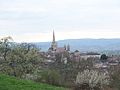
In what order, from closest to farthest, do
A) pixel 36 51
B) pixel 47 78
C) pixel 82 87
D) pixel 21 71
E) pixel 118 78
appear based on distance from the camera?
pixel 82 87
pixel 47 78
pixel 21 71
pixel 118 78
pixel 36 51

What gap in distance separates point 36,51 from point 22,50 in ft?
6.94

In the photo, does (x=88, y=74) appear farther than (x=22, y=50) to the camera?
No

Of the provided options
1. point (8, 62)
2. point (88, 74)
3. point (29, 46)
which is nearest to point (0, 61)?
point (8, 62)

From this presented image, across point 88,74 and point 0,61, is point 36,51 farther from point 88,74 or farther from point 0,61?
point 88,74

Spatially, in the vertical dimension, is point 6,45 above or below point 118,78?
above

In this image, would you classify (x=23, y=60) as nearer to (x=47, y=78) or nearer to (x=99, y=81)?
(x=47, y=78)

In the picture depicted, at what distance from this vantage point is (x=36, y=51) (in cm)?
3509

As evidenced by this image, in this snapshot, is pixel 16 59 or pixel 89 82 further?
pixel 16 59

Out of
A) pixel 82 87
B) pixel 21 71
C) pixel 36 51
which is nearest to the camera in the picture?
pixel 82 87

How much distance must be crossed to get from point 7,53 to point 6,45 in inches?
25.8

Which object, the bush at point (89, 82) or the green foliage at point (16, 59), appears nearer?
the bush at point (89, 82)

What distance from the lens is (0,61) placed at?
101 feet

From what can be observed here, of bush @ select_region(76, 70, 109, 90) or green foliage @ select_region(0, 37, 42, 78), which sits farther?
green foliage @ select_region(0, 37, 42, 78)

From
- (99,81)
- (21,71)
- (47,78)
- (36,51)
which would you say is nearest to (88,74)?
(99,81)
